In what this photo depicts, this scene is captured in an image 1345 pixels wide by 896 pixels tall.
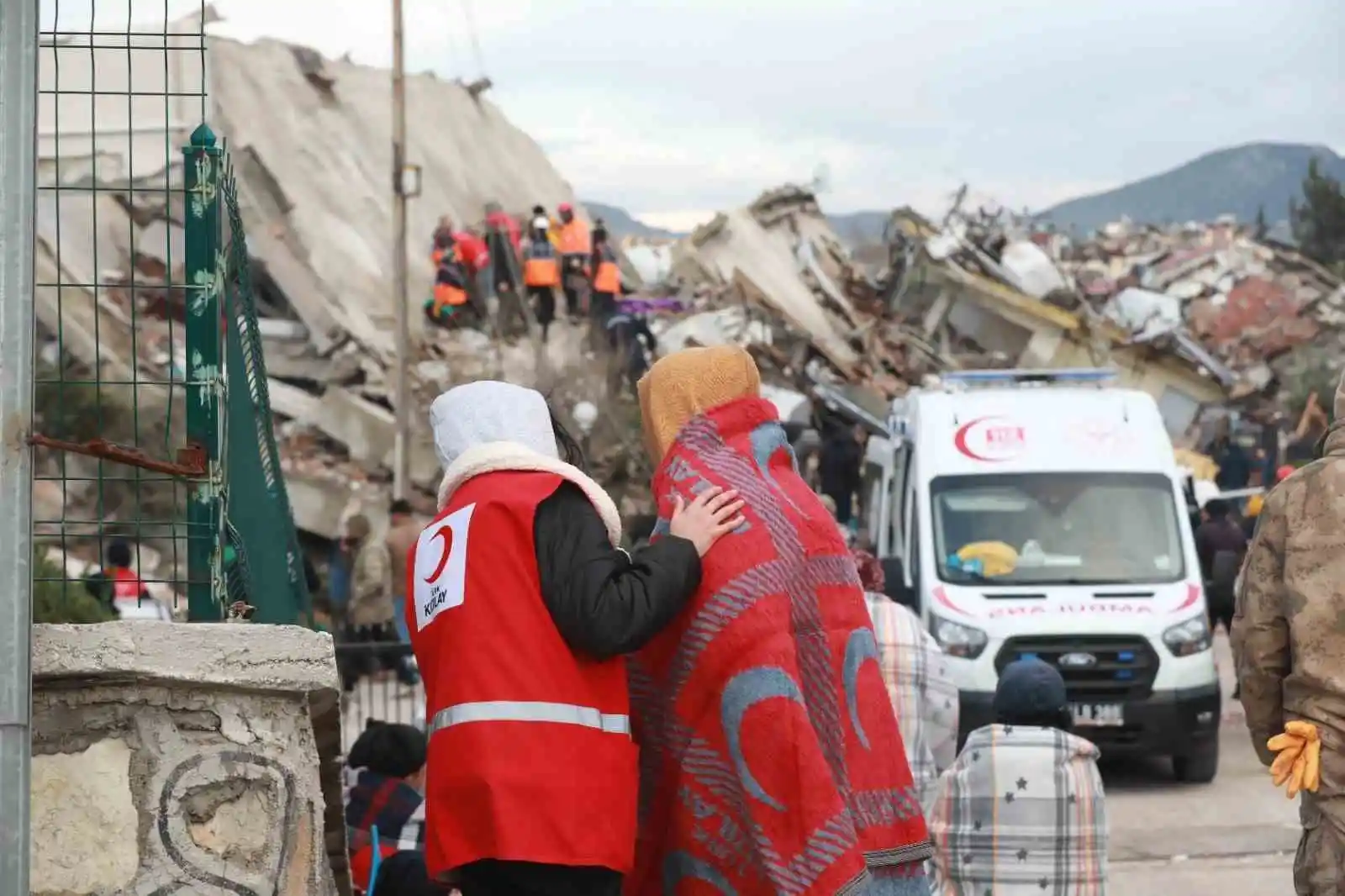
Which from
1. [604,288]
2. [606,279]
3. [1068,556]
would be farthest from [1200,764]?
[606,279]

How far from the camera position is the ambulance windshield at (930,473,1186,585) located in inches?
510

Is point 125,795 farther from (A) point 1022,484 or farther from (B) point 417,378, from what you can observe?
(B) point 417,378

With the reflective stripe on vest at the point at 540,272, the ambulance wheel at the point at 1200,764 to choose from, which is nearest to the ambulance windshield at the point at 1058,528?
the ambulance wheel at the point at 1200,764

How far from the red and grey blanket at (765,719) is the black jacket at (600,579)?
0.49 ft

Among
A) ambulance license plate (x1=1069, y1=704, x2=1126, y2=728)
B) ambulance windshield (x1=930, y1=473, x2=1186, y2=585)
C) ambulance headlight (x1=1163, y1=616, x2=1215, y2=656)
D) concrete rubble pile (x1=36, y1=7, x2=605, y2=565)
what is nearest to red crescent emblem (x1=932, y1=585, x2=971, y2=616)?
ambulance windshield (x1=930, y1=473, x2=1186, y2=585)

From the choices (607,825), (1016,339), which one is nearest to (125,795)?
(607,825)

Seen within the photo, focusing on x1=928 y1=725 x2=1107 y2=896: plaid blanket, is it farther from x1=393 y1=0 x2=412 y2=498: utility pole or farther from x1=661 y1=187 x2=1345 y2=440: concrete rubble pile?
x1=661 y1=187 x2=1345 y2=440: concrete rubble pile

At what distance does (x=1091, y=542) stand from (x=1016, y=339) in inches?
648

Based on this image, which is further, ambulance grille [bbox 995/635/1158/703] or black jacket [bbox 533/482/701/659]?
ambulance grille [bbox 995/635/1158/703]

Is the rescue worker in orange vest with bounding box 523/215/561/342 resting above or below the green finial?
below

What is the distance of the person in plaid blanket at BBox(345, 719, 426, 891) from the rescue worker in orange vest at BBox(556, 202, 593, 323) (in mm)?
21595

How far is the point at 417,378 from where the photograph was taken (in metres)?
27.4

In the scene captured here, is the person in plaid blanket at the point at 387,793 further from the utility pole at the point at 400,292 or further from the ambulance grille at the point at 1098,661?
the utility pole at the point at 400,292

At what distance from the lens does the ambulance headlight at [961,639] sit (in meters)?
12.3
